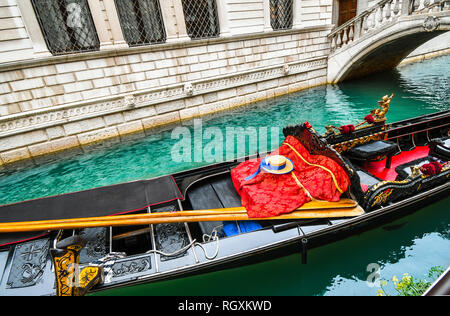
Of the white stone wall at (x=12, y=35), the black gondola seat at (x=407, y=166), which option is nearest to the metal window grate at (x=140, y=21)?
the white stone wall at (x=12, y=35)

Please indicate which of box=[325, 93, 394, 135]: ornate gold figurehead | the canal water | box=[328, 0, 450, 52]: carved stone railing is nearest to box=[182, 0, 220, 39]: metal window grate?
the canal water

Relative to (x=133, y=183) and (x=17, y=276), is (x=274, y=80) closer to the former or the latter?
(x=133, y=183)

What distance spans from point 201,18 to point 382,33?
19.8ft

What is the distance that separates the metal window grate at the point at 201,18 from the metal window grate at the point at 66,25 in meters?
2.55

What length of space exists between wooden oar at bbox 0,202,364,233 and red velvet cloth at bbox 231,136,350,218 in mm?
95

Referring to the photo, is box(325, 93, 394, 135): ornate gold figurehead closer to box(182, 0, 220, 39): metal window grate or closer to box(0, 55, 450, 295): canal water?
box(0, 55, 450, 295): canal water

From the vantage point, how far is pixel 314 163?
2.62 metres

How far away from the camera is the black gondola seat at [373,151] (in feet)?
9.94

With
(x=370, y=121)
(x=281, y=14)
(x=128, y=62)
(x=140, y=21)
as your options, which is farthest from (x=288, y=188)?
(x=281, y=14)

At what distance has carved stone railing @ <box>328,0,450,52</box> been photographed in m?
6.97

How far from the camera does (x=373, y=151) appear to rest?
9.93ft

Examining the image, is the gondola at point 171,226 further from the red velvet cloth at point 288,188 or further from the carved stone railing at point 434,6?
the carved stone railing at point 434,6

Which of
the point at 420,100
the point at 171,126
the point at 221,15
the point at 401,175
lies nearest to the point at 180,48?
the point at 221,15

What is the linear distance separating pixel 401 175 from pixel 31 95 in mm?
7410
